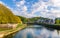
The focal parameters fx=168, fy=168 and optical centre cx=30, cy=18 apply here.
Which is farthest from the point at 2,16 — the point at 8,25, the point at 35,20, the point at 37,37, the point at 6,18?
the point at 37,37

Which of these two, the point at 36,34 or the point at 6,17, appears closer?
the point at 36,34

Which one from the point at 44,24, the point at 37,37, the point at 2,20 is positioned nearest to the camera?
the point at 37,37

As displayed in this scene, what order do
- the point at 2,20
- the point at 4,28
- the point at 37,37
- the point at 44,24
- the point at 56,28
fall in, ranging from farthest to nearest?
the point at 56,28 → the point at 44,24 → the point at 2,20 → the point at 4,28 → the point at 37,37

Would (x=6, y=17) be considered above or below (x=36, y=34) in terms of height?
above

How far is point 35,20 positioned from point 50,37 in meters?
1.52

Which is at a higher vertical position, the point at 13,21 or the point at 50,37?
the point at 13,21

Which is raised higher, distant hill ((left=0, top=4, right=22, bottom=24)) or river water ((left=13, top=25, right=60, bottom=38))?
distant hill ((left=0, top=4, right=22, bottom=24))

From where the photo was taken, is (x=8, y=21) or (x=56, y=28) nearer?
(x=8, y=21)

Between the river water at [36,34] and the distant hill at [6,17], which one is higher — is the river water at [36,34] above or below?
below

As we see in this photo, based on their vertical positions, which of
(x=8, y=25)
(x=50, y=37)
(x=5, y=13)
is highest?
(x=5, y=13)

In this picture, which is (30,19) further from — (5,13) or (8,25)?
(5,13)

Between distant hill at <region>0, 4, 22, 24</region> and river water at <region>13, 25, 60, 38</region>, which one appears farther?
distant hill at <region>0, 4, 22, 24</region>

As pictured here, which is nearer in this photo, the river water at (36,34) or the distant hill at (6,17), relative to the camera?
the river water at (36,34)

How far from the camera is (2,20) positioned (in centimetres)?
1050
